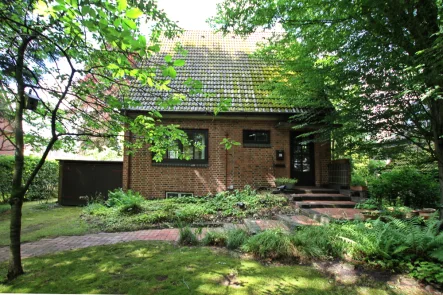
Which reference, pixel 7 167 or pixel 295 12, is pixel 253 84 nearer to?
pixel 295 12

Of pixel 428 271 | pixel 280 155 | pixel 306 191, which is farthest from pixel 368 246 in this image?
pixel 280 155

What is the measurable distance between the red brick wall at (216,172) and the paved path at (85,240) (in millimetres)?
3935

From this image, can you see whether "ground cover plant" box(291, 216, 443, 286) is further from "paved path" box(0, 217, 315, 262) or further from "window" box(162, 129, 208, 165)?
"window" box(162, 129, 208, 165)

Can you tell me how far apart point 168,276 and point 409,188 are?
7607mm

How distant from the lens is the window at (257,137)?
1040cm

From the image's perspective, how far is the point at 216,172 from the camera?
1022 cm

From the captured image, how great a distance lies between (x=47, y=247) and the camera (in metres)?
5.03

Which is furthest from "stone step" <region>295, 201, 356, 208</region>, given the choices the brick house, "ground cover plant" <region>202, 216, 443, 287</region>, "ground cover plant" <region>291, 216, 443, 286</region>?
"ground cover plant" <region>291, 216, 443, 286</region>

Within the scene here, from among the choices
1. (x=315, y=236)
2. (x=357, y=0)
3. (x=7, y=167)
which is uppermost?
(x=357, y=0)

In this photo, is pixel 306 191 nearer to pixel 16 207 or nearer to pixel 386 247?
pixel 386 247

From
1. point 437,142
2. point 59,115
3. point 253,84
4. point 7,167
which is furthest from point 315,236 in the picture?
point 7,167

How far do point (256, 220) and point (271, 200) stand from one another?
1.55 meters

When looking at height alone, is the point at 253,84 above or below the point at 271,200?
above

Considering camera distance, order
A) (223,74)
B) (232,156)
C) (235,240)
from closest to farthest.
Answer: (235,240), (232,156), (223,74)
